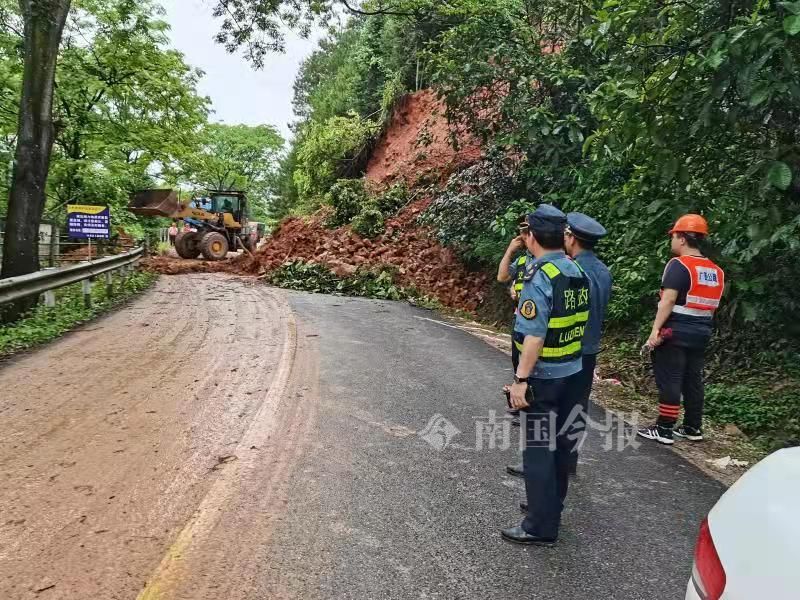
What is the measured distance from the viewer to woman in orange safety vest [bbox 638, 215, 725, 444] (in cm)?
477

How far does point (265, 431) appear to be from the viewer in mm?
4539

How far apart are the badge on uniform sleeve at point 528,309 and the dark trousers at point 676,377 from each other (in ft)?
7.77

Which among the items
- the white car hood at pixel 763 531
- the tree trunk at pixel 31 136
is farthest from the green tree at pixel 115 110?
the white car hood at pixel 763 531

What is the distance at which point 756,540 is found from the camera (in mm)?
1438

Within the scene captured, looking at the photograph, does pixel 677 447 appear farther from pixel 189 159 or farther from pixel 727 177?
pixel 189 159

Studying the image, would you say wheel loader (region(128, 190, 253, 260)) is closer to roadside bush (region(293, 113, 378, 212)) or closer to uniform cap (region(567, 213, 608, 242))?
roadside bush (region(293, 113, 378, 212))

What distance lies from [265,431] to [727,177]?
16.4ft

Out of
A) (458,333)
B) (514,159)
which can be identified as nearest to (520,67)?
(514,159)

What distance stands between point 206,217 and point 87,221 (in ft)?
36.7

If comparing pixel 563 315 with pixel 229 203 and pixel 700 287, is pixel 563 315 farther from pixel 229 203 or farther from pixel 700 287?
pixel 229 203

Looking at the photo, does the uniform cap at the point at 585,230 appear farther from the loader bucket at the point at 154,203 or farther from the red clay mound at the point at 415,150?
the loader bucket at the point at 154,203

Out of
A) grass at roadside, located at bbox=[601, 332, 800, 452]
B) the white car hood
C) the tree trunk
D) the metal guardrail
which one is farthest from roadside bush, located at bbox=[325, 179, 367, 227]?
the white car hood

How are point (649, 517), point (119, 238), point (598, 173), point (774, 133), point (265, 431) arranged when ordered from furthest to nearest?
point (119, 238)
point (598, 173)
point (774, 133)
point (265, 431)
point (649, 517)

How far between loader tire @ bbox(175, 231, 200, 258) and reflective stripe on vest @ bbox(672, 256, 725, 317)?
2096 cm
